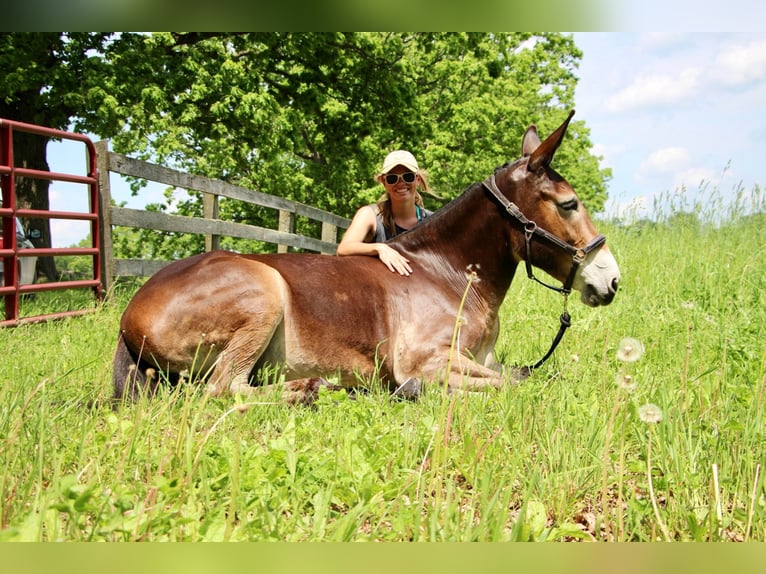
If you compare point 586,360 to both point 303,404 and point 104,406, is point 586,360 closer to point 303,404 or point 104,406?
point 303,404

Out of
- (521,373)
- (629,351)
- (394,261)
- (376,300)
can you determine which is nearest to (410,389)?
(376,300)

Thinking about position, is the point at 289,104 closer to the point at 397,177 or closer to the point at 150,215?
the point at 150,215

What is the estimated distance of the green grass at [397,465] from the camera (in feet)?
4.87

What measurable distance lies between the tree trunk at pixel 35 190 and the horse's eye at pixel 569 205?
1000cm

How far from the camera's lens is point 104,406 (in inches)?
107

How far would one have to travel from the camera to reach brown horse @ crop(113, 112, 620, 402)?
304 centimetres

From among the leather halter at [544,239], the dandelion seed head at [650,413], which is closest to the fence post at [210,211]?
Result: the leather halter at [544,239]

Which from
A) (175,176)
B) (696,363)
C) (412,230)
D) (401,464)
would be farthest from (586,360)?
(175,176)

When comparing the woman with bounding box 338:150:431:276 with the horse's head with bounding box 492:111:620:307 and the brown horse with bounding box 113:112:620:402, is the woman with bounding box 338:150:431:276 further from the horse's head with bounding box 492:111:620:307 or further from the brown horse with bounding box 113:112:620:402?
the horse's head with bounding box 492:111:620:307

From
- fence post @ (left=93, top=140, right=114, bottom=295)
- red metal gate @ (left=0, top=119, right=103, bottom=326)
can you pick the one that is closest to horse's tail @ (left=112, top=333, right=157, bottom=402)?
red metal gate @ (left=0, top=119, right=103, bottom=326)

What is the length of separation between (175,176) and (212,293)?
5256 mm

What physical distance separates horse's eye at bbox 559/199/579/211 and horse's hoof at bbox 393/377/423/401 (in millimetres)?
1415

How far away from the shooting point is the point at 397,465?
2025mm

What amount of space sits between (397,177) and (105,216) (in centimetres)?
437
